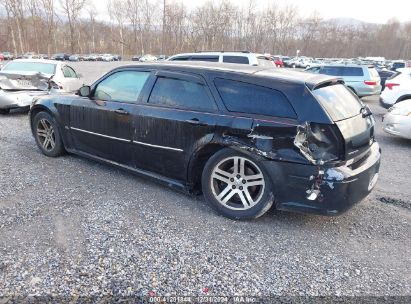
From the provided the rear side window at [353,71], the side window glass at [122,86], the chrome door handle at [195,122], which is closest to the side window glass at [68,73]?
the side window glass at [122,86]

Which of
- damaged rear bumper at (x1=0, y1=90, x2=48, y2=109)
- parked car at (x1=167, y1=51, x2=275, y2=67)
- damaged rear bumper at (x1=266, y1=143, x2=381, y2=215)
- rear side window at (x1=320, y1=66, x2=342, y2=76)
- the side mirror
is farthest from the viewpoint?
rear side window at (x1=320, y1=66, x2=342, y2=76)

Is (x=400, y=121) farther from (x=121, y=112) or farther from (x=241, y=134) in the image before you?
(x=121, y=112)

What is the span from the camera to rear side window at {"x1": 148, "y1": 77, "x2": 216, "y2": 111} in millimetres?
3471

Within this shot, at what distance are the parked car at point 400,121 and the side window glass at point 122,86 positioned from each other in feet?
17.8

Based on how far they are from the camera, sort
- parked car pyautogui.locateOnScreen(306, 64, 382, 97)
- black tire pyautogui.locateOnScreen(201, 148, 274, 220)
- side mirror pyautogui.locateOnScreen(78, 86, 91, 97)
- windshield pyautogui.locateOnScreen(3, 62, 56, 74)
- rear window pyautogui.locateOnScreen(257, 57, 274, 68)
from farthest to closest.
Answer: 1. parked car pyautogui.locateOnScreen(306, 64, 382, 97)
2. rear window pyautogui.locateOnScreen(257, 57, 274, 68)
3. windshield pyautogui.locateOnScreen(3, 62, 56, 74)
4. side mirror pyautogui.locateOnScreen(78, 86, 91, 97)
5. black tire pyautogui.locateOnScreen(201, 148, 274, 220)

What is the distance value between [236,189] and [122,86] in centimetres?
205

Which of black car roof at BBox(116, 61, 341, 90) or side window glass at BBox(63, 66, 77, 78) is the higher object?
black car roof at BBox(116, 61, 341, 90)

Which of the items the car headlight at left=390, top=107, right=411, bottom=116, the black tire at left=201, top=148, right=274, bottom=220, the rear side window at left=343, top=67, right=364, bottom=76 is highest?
the rear side window at left=343, top=67, right=364, bottom=76

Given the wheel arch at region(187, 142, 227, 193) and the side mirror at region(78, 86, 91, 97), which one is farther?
the side mirror at region(78, 86, 91, 97)

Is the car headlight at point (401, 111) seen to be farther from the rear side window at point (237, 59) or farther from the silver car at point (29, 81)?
the silver car at point (29, 81)

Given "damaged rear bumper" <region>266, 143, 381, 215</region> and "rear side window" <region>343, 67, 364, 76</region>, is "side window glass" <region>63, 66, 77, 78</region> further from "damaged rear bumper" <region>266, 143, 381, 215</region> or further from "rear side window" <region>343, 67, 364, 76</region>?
"rear side window" <region>343, 67, 364, 76</region>

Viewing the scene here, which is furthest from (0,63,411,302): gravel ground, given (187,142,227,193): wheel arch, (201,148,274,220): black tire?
(187,142,227,193): wheel arch

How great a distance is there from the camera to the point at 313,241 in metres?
Result: 3.07

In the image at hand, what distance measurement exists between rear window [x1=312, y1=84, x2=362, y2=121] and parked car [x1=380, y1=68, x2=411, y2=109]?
6.97 metres
